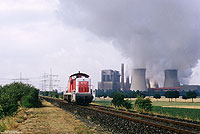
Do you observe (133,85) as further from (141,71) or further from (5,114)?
(5,114)

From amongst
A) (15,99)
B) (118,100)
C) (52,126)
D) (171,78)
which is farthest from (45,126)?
(171,78)

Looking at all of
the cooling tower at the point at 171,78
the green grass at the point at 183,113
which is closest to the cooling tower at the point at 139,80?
the cooling tower at the point at 171,78

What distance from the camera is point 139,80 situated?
123 m

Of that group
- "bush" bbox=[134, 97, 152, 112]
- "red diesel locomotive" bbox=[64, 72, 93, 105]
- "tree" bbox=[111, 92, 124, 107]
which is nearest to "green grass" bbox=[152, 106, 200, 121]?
"bush" bbox=[134, 97, 152, 112]

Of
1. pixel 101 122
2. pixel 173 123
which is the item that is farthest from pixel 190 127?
pixel 101 122

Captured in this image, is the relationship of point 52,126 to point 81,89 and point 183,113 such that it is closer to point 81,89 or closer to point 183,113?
point 81,89

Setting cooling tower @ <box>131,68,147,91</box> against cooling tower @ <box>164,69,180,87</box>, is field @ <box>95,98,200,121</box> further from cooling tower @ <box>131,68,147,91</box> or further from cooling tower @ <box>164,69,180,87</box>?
cooling tower @ <box>164,69,180,87</box>

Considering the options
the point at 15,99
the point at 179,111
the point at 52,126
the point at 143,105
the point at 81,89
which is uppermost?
the point at 81,89

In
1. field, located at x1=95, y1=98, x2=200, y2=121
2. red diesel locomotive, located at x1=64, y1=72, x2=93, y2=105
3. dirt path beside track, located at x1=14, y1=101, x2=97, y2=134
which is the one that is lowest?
field, located at x1=95, y1=98, x2=200, y2=121

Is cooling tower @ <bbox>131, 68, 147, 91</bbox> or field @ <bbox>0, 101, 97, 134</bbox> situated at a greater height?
cooling tower @ <bbox>131, 68, 147, 91</bbox>

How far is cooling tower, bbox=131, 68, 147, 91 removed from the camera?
120m

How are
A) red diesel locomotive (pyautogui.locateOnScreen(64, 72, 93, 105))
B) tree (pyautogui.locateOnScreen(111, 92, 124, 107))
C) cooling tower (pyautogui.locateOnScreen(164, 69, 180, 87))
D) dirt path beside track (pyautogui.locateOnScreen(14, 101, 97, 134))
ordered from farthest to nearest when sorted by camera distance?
1. cooling tower (pyautogui.locateOnScreen(164, 69, 180, 87))
2. tree (pyautogui.locateOnScreen(111, 92, 124, 107))
3. red diesel locomotive (pyautogui.locateOnScreen(64, 72, 93, 105))
4. dirt path beside track (pyautogui.locateOnScreen(14, 101, 97, 134))

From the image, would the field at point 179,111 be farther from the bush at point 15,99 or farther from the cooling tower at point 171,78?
the cooling tower at point 171,78

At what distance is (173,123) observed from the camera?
13.0 meters
